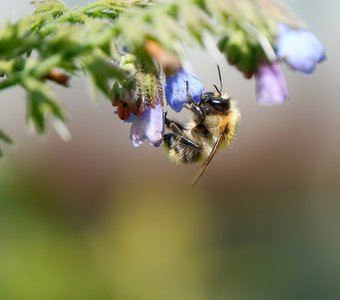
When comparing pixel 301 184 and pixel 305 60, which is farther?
pixel 301 184

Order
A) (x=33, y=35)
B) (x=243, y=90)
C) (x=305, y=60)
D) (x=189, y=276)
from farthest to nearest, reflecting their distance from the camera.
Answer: (x=243, y=90) < (x=189, y=276) < (x=33, y=35) < (x=305, y=60)

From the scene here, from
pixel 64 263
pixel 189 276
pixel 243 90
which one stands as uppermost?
pixel 64 263

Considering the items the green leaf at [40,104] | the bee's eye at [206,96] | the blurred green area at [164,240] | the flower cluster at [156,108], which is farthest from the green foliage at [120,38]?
the blurred green area at [164,240]

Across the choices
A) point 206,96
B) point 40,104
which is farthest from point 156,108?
point 206,96

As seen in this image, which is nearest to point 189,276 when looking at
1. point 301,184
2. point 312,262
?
point 312,262

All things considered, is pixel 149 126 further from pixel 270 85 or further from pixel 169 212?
pixel 169 212

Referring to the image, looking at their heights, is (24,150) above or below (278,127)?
above

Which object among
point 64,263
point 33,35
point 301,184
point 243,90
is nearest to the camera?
point 33,35

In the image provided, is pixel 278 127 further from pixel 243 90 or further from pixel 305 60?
pixel 305 60
